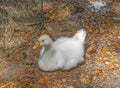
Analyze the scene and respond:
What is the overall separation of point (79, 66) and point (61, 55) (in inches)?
10.1

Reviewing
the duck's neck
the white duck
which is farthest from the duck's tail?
the duck's neck

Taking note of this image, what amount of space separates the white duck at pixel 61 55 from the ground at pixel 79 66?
0.23 ft

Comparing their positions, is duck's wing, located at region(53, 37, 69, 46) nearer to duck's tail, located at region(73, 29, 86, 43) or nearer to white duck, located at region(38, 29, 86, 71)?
white duck, located at region(38, 29, 86, 71)

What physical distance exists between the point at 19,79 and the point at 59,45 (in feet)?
1.71

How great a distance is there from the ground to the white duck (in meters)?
0.07

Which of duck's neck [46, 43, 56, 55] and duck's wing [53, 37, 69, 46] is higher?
duck's wing [53, 37, 69, 46]

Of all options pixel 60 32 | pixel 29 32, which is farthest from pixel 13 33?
pixel 60 32

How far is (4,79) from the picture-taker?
314 cm

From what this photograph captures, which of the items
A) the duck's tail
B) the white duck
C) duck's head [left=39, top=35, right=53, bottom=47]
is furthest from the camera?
the duck's tail

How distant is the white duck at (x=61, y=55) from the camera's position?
10.2 ft

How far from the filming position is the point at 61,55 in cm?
312

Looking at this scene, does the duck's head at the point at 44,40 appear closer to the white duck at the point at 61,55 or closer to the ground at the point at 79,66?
the white duck at the point at 61,55

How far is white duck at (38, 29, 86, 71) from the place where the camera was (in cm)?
312

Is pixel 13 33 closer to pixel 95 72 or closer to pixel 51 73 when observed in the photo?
pixel 51 73
